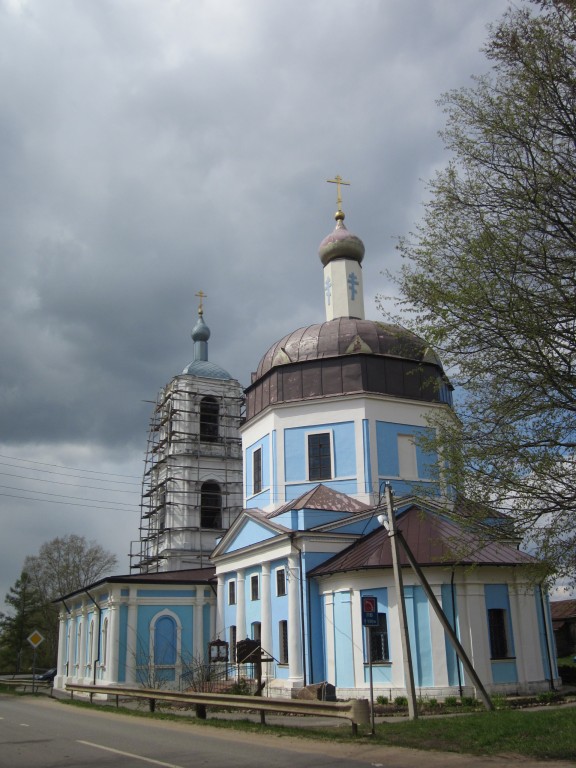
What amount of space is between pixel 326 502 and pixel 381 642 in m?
5.46

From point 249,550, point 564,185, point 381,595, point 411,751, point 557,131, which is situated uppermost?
point 557,131

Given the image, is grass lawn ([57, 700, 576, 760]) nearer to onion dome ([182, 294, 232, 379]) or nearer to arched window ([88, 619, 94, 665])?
arched window ([88, 619, 94, 665])

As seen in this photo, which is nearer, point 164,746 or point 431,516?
point 164,746

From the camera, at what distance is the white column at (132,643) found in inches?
1147

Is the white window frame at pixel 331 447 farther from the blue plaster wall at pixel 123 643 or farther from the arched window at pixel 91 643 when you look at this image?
the arched window at pixel 91 643

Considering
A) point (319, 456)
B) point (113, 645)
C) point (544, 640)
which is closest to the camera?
point (544, 640)

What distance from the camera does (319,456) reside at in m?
26.4

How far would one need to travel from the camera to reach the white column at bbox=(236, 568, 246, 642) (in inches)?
1040

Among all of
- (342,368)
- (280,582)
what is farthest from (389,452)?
(280,582)

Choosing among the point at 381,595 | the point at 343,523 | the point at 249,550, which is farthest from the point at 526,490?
the point at 249,550

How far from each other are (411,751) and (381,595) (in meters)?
10.3

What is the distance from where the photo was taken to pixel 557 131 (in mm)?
10258

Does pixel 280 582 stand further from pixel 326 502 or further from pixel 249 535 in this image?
pixel 326 502

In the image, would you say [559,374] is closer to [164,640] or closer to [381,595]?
[381,595]
